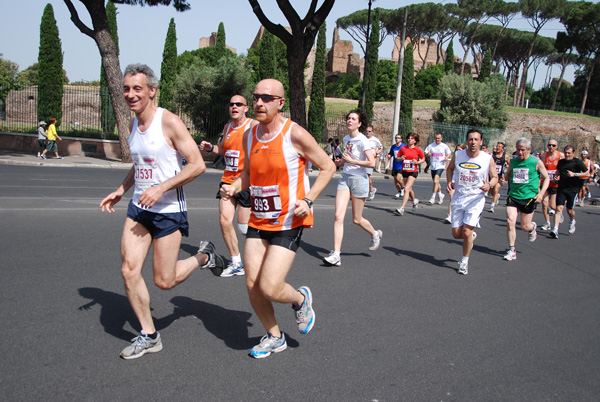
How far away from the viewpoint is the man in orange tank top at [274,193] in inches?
137

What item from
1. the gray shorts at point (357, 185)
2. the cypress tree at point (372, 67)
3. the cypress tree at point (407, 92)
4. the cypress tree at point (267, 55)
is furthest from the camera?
the cypress tree at point (407, 92)

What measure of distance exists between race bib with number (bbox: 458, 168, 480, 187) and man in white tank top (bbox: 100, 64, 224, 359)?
4.38m

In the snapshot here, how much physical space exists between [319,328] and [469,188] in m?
3.52

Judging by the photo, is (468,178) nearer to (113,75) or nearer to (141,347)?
(141,347)

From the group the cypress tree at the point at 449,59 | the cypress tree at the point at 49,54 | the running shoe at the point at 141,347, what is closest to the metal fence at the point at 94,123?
the cypress tree at the point at 49,54

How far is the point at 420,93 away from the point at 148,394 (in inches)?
2487

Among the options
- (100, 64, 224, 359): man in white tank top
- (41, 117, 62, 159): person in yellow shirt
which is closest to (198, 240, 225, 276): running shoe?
(100, 64, 224, 359): man in white tank top

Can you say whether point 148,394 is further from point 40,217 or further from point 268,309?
point 40,217

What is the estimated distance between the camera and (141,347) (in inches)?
136

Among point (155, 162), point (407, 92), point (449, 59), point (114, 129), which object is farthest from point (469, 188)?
point (449, 59)

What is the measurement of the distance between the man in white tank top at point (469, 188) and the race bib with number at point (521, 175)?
151 cm

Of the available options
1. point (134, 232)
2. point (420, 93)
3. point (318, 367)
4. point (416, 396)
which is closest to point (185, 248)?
point (134, 232)

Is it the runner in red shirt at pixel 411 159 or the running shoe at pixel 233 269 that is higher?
the runner in red shirt at pixel 411 159

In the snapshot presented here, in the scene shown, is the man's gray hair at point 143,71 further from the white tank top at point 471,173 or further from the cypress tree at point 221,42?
the cypress tree at point 221,42
